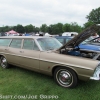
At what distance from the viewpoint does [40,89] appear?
3.72m

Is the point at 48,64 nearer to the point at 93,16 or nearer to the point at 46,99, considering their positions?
the point at 46,99

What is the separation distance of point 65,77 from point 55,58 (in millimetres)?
626

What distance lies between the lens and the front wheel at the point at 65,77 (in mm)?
3553

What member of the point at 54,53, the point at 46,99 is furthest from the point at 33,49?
the point at 46,99

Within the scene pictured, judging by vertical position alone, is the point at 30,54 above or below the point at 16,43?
below

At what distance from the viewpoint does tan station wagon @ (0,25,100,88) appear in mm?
3356

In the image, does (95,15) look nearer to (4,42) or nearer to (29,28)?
(29,28)

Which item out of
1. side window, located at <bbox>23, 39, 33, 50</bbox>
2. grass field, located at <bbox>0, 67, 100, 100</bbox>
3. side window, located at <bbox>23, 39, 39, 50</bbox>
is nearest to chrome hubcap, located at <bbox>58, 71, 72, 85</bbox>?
grass field, located at <bbox>0, 67, 100, 100</bbox>

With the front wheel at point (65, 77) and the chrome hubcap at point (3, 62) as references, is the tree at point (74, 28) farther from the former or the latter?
the front wheel at point (65, 77)

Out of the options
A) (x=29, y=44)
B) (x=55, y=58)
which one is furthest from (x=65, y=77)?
(x=29, y=44)

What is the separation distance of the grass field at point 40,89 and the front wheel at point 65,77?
0.15 m

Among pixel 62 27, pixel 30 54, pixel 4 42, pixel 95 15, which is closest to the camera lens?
pixel 30 54

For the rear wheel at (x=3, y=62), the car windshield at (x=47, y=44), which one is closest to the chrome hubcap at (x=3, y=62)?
the rear wheel at (x=3, y=62)

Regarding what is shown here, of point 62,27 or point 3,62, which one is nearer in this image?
point 3,62
